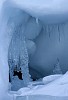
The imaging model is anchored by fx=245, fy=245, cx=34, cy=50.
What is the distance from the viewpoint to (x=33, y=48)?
17.6ft

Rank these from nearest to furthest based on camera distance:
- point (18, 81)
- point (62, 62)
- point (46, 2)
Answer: point (46, 2)
point (18, 81)
point (62, 62)

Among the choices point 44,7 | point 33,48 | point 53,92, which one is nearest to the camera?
point 53,92

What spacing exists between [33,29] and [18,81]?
45.1 inches

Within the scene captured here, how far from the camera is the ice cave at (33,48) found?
3459 mm

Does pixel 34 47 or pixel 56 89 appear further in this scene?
pixel 34 47

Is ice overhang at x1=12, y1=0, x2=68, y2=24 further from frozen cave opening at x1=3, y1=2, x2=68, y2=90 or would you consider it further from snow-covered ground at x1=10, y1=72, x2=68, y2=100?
snow-covered ground at x1=10, y1=72, x2=68, y2=100

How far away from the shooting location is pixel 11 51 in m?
4.94

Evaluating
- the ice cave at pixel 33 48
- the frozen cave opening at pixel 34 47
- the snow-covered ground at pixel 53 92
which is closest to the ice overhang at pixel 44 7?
the ice cave at pixel 33 48

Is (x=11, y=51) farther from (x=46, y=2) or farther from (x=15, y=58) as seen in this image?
(x=46, y=2)

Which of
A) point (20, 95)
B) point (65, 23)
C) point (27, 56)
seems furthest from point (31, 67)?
point (20, 95)

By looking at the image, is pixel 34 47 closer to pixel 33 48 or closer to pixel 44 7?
pixel 33 48

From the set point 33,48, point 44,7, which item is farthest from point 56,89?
point 33,48

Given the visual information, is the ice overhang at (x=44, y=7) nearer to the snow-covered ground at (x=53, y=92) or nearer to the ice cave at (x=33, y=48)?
the ice cave at (x=33, y=48)

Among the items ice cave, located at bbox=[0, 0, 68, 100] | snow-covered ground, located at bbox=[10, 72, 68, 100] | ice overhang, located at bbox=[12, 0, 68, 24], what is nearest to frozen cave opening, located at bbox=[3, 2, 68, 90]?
ice cave, located at bbox=[0, 0, 68, 100]
